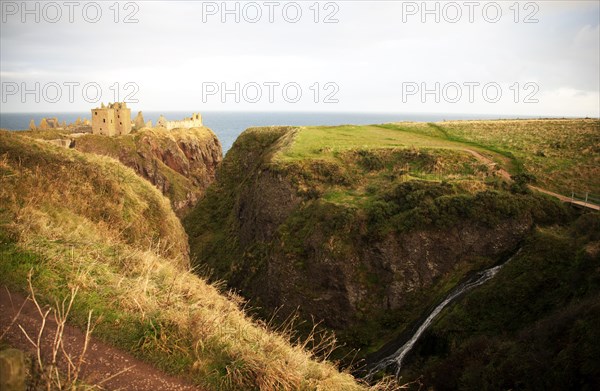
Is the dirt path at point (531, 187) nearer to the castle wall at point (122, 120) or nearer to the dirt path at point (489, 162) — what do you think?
the dirt path at point (489, 162)

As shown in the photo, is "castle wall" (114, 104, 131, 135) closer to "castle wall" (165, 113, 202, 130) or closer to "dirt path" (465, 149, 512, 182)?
"castle wall" (165, 113, 202, 130)

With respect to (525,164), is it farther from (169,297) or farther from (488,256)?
(169,297)

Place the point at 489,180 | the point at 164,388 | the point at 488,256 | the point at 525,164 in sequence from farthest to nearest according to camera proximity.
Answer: the point at 525,164
the point at 489,180
the point at 488,256
the point at 164,388

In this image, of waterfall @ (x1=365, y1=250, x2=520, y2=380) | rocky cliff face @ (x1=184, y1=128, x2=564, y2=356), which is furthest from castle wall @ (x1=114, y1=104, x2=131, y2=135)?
waterfall @ (x1=365, y1=250, x2=520, y2=380)

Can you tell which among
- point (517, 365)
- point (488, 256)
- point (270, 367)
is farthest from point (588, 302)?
point (270, 367)

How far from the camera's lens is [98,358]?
22.8ft

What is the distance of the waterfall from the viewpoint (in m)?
22.1

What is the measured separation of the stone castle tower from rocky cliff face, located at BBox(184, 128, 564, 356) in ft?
229

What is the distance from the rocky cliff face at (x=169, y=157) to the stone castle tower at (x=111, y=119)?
10.8ft

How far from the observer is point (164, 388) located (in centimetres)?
681

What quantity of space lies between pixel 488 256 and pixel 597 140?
25011 mm

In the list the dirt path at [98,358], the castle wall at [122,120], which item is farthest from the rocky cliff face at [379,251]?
the castle wall at [122,120]

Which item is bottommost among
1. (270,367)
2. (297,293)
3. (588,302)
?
(297,293)

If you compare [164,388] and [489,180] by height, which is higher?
[489,180]
